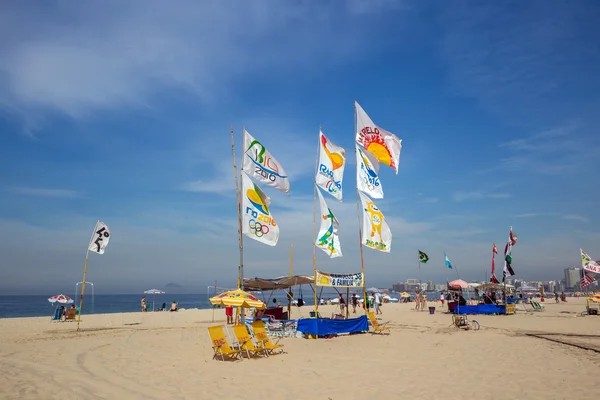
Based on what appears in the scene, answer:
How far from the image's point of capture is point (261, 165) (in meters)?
14.8

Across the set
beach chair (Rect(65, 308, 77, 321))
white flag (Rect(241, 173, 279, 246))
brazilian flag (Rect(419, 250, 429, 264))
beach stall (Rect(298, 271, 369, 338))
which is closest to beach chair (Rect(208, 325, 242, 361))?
white flag (Rect(241, 173, 279, 246))

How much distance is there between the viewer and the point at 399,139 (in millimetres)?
18625

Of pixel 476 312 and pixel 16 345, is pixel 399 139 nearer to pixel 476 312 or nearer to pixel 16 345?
pixel 476 312

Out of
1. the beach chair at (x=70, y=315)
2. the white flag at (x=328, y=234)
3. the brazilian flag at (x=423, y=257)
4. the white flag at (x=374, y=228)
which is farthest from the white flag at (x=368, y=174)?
the beach chair at (x=70, y=315)

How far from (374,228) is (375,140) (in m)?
4.03

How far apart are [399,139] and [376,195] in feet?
9.43

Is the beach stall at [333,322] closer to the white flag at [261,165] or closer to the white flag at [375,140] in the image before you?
the white flag at [261,165]

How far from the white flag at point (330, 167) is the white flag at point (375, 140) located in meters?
1.64

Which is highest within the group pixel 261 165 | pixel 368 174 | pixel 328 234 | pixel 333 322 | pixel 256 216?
pixel 368 174

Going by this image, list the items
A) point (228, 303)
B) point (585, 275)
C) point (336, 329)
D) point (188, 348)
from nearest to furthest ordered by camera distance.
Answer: point (228, 303)
point (188, 348)
point (336, 329)
point (585, 275)

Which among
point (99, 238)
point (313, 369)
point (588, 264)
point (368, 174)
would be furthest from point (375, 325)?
point (588, 264)

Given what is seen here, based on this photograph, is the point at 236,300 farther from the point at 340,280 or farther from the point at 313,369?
the point at 340,280

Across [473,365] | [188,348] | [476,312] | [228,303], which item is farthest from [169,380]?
[476,312]

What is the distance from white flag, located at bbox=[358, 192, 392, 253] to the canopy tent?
3.16m
